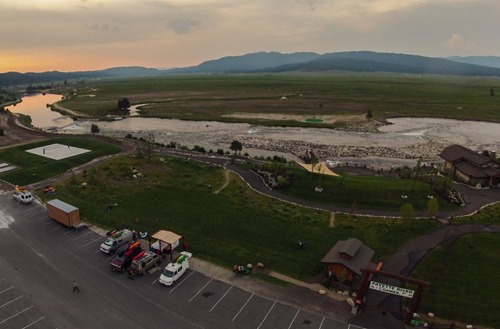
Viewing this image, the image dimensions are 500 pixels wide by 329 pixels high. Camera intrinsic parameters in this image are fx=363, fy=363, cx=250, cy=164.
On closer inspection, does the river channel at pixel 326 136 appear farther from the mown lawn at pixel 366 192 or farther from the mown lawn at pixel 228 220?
the mown lawn at pixel 228 220

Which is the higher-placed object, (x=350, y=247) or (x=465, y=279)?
(x=350, y=247)

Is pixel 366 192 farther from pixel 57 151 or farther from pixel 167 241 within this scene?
pixel 57 151

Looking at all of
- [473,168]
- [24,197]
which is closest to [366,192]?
[473,168]

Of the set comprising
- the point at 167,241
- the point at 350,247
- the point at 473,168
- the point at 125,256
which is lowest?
the point at 125,256

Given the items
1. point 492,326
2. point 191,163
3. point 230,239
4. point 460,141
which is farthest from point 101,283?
point 460,141

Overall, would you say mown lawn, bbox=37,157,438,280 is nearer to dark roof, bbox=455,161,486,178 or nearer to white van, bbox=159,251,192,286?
white van, bbox=159,251,192,286

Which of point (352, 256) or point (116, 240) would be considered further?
point (116, 240)

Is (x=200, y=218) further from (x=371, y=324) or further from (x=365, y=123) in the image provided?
(x=365, y=123)

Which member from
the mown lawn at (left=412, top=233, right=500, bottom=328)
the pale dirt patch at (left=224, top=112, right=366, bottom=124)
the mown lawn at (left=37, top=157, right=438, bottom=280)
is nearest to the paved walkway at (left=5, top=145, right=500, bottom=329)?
the mown lawn at (left=412, top=233, right=500, bottom=328)
